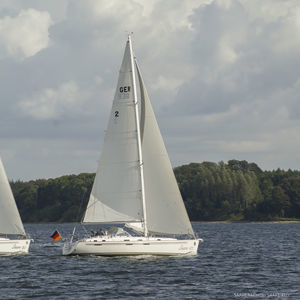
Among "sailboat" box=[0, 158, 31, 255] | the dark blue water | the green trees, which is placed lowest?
the dark blue water

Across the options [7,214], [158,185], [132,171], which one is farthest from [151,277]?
[7,214]

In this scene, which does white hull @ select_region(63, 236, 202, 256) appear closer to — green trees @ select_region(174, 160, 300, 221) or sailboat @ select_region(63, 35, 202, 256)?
sailboat @ select_region(63, 35, 202, 256)

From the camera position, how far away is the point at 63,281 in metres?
44.3

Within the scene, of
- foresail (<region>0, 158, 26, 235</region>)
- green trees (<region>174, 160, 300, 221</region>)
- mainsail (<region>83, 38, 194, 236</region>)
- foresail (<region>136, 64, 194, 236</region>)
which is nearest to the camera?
foresail (<region>136, 64, 194, 236</region>)

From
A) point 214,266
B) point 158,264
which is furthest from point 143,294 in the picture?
point 214,266

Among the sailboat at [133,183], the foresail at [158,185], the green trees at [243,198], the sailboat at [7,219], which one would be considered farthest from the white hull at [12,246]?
the green trees at [243,198]

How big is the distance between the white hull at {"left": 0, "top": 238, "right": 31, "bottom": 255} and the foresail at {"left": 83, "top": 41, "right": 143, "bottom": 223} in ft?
21.8

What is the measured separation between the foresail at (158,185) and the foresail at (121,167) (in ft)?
2.67

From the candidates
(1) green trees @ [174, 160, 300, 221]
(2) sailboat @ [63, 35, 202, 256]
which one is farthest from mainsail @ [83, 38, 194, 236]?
(1) green trees @ [174, 160, 300, 221]

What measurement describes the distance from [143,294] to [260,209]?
157 meters

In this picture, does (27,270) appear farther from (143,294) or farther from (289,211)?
(289,211)

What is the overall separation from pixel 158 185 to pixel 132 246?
508 centimetres

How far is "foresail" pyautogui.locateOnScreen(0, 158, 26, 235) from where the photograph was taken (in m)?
56.7

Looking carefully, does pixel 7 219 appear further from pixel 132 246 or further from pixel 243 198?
pixel 243 198
